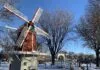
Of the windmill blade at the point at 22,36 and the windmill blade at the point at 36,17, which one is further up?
the windmill blade at the point at 36,17

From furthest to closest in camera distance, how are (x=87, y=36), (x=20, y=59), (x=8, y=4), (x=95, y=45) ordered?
(x=95, y=45) < (x=87, y=36) < (x=20, y=59) < (x=8, y=4)

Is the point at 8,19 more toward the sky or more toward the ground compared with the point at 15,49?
more toward the sky

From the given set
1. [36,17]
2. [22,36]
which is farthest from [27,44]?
[36,17]

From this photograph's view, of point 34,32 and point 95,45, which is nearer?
point 34,32

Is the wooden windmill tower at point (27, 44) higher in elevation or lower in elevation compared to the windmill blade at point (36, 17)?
lower

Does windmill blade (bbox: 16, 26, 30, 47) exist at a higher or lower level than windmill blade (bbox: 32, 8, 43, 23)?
lower

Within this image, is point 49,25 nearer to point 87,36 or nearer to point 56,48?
point 56,48

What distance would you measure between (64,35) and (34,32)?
27282 mm

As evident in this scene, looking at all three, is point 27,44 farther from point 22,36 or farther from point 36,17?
point 36,17

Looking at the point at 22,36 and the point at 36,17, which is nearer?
the point at 22,36

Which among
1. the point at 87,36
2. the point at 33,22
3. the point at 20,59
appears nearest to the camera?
the point at 20,59

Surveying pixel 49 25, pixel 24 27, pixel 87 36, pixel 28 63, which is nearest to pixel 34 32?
pixel 24 27

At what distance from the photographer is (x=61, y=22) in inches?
2650

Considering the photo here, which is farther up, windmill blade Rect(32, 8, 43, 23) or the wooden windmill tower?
windmill blade Rect(32, 8, 43, 23)
